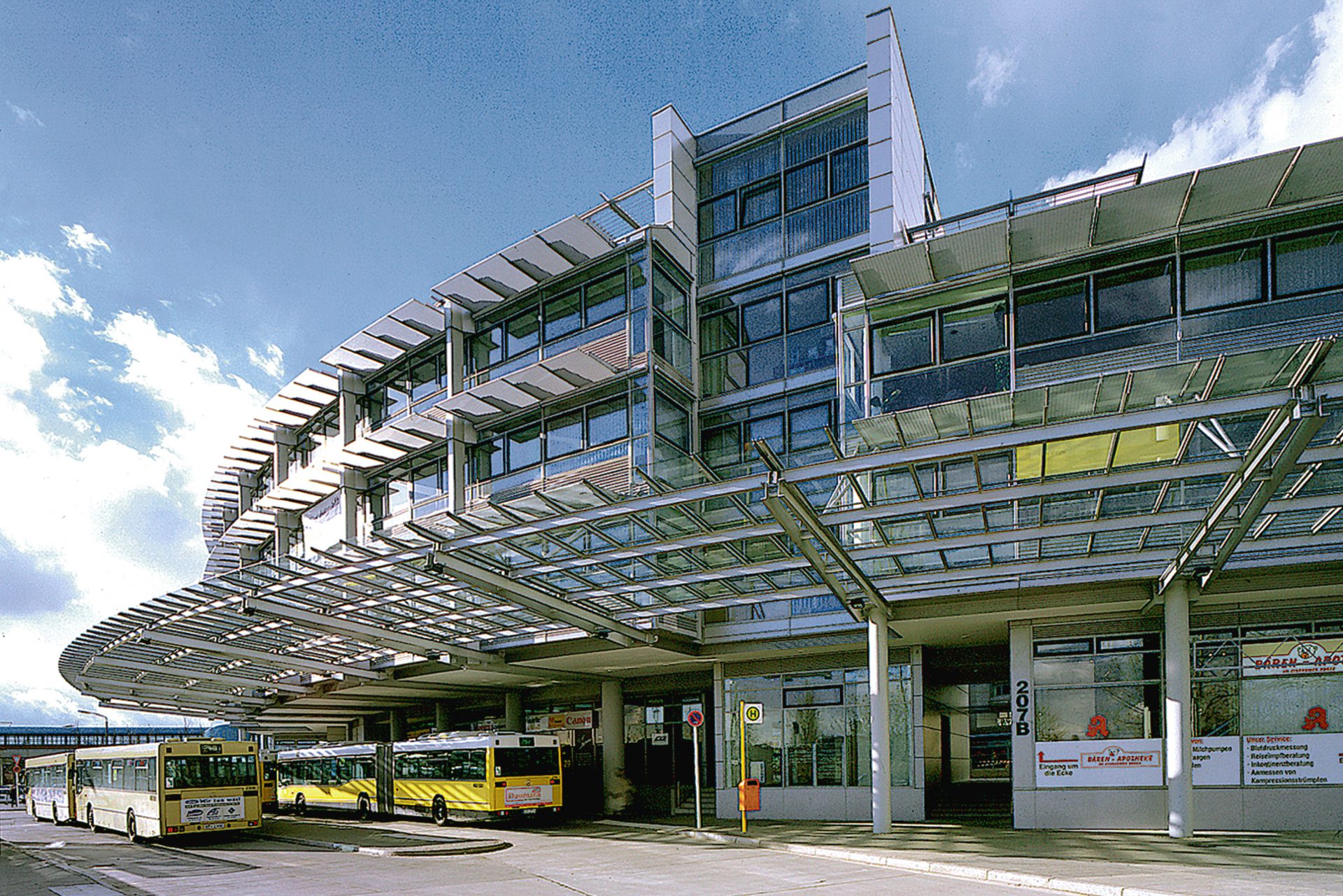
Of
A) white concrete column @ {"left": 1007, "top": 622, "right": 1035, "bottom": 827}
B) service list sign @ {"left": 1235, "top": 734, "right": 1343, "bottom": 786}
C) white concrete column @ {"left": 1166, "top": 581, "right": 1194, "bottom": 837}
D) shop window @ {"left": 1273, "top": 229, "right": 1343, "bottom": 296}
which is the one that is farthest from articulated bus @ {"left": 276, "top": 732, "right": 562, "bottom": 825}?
shop window @ {"left": 1273, "top": 229, "right": 1343, "bottom": 296}

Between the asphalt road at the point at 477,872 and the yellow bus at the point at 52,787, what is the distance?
28.3ft

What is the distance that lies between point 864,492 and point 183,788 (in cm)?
1762

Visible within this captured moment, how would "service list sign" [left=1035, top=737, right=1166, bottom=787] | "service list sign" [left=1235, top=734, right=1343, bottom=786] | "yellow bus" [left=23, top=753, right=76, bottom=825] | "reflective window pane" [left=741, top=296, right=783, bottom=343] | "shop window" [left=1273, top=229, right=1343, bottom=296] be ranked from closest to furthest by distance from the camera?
1. "shop window" [left=1273, top=229, right=1343, bottom=296]
2. "service list sign" [left=1235, top=734, right=1343, bottom=786]
3. "service list sign" [left=1035, top=737, right=1166, bottom=787]
4. "reflective window pane" [left=741, top=296, right=783, bottom=343]
5. "yellow bus" [left=23, top=753, right=76, bottom=825]

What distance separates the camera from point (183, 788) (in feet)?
76.4

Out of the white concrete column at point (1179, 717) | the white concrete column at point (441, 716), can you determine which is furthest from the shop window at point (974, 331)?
the white concrete column at point (441, 716)

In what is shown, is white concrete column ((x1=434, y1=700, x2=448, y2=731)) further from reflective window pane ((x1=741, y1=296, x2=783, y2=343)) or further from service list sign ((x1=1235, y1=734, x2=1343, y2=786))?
service list sign ((x1=1235, y1=734, x2=1343, y2=786))

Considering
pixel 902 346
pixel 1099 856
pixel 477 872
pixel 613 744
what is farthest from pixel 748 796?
pixel 613 744

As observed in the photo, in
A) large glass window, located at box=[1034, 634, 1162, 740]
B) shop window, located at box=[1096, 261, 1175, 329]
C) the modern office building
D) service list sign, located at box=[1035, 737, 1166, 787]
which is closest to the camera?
the modern office building

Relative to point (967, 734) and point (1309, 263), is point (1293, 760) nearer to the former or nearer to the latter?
point (1309, 263)

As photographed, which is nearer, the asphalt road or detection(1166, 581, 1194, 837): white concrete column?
the asphalt road

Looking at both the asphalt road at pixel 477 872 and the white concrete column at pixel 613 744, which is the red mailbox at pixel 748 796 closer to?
the asphalt road at pixel 477 872

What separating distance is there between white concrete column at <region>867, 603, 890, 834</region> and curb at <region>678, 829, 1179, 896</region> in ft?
6.23

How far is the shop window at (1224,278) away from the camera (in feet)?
56.8

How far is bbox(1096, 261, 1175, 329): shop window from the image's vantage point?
59.1ft
